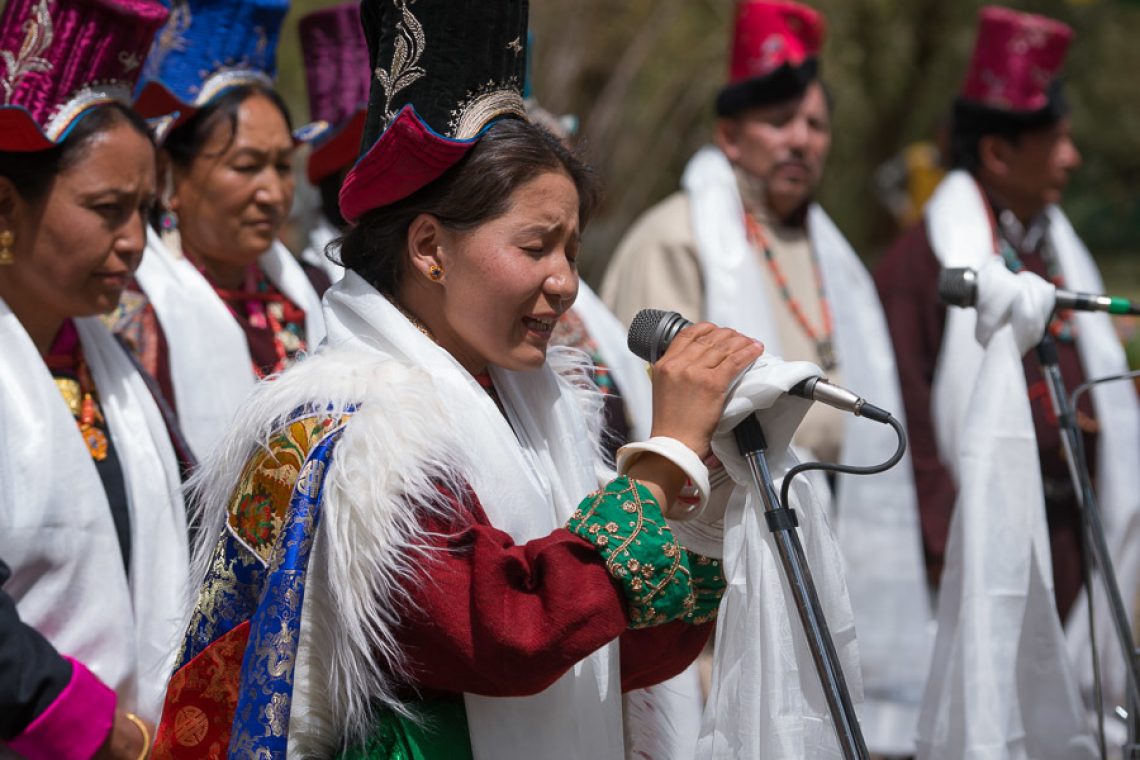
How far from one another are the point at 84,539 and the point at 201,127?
1.38 m

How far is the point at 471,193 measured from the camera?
7.13 ft

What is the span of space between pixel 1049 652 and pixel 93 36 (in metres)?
2.16

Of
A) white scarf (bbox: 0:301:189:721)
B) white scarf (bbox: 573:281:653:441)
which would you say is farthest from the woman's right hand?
white scarf (bbox: 573:281:653:441)

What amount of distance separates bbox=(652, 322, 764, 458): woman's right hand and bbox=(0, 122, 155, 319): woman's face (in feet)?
4.08

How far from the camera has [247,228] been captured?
12.2ft

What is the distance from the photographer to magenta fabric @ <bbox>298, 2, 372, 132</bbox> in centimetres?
416

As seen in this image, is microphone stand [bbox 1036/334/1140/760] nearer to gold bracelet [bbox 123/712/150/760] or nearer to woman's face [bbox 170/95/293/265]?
gold bracelet [bbox 123/712/150/760]

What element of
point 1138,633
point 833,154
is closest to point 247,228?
point 1138,633

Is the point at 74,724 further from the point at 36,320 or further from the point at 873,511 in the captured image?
the point at 873,511

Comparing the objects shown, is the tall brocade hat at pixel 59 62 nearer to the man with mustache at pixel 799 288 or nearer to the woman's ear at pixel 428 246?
the woman's ear at pixel 428 246

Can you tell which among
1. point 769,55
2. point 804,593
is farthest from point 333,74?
point 804,593

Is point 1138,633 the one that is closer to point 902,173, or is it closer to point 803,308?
point 803,308

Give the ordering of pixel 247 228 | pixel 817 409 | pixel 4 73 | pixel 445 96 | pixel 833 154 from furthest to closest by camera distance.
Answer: pixel 833 154 < pixel 817 409 < pixel 247 228 < pixel 4 73 < pixel 445 96

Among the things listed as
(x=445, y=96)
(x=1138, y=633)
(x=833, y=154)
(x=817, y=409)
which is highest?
(x=833, y=154)
